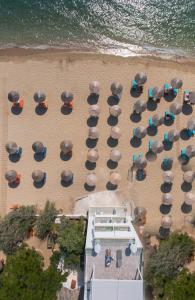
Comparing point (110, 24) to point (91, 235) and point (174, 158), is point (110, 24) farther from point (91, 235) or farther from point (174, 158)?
point (91, 235)

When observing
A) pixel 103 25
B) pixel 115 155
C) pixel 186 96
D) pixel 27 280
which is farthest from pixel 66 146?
pixel 103 25

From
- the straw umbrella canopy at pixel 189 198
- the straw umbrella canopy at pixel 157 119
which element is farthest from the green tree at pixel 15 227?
the straw umbrella canopy at pixel 189 198

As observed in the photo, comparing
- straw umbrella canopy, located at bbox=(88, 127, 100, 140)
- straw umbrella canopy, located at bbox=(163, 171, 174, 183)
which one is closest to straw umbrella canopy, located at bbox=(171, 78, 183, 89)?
straw umbrella canopy, located at bbox=(163, 171, 174, 183)

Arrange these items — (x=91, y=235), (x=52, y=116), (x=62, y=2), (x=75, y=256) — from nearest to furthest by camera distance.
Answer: (x=91, y=235) → (x=75, y=256) → (x=52, y=116) → (x=62, y=2)

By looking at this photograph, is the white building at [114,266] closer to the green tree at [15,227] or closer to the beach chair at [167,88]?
the green tree at [15,227]

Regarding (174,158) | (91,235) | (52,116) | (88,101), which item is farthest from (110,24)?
(91,235)

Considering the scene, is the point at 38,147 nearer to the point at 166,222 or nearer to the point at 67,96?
the point at 67,96

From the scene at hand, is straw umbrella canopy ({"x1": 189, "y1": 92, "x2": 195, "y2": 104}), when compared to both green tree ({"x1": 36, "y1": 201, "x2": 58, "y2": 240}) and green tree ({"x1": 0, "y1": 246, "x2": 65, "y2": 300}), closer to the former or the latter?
green tree ({"x1": 36, "y1": 201, "x2": 58, "y2": 240})
